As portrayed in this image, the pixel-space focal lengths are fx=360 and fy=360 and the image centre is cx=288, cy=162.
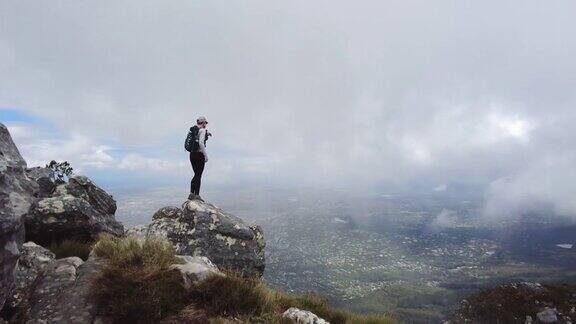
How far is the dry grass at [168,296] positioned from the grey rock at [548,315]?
23565 millimetres

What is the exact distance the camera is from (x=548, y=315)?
25.9 meters

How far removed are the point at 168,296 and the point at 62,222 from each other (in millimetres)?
8393

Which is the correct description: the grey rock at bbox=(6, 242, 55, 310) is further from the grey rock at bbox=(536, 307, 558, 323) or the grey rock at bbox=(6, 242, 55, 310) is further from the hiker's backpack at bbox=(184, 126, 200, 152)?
the grey rock at bbox=(536, 307, 558, 323)

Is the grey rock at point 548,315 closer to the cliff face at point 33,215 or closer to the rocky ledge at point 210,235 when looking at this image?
the rocky ledge at point 210,235

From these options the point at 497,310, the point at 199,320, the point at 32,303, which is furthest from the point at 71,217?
the point at 497,310

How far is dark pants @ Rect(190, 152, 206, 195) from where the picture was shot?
18.6 metres

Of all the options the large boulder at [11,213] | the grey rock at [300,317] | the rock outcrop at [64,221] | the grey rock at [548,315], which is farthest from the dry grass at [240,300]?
the grey rock at [548,315]

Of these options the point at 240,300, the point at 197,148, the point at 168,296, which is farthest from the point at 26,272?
the point at 197,148

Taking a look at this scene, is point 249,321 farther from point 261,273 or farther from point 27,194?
point 261,273

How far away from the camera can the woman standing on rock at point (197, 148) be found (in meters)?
18.3

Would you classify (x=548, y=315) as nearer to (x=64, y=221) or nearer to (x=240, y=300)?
(x=240, y=300)

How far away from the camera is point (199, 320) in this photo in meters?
7.70

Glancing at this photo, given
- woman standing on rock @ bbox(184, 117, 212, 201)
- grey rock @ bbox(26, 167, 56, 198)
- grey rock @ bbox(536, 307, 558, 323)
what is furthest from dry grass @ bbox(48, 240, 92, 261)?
grey rock @ bbox(536, 307, 558, 323)

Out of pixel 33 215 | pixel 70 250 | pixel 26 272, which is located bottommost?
pixel 26 272
